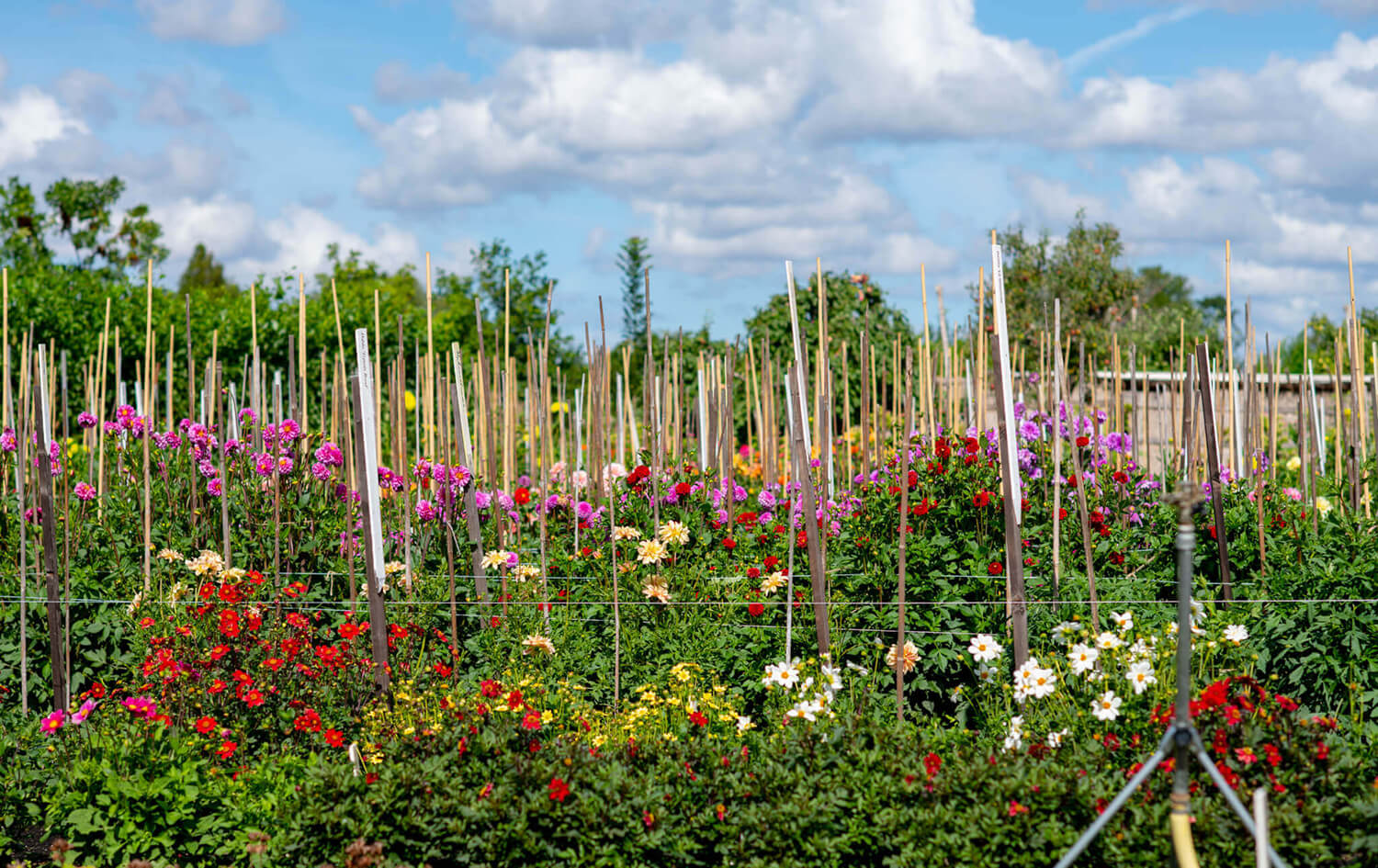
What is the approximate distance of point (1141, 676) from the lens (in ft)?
9.73

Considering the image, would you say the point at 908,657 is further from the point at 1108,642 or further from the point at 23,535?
the point at 23,535

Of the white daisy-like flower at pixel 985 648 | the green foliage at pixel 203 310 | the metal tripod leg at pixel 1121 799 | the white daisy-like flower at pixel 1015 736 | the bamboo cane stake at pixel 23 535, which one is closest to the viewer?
the metal tripod leg at pixel 1121 799

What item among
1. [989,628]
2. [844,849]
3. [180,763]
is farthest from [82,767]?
[989,628]

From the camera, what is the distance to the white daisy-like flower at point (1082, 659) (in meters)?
3.13

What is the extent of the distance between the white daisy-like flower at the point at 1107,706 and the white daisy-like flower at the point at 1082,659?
6.0 inches

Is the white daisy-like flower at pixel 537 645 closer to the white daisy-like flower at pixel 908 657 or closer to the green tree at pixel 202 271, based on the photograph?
the white daisy-like flower at pixel 908 657

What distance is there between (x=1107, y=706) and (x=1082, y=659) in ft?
0.77

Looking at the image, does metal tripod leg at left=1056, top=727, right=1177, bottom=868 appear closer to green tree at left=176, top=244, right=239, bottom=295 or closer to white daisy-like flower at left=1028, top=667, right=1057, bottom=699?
white daisy-like flower at left=1028, top=667, right=1057, bottom=699

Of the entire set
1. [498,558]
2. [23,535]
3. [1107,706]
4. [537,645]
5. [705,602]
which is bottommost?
[1107,706]

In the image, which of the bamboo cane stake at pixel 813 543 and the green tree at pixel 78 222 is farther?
the green tree at pixel 78 222

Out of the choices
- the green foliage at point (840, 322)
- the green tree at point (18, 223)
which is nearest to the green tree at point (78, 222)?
the green tree at point (18, 223)

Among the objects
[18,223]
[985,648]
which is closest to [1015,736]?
[985,648]

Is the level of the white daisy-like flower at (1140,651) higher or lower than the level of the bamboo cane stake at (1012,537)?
lower

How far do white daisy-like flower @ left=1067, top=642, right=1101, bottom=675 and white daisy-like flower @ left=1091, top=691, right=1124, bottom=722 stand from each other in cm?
15
